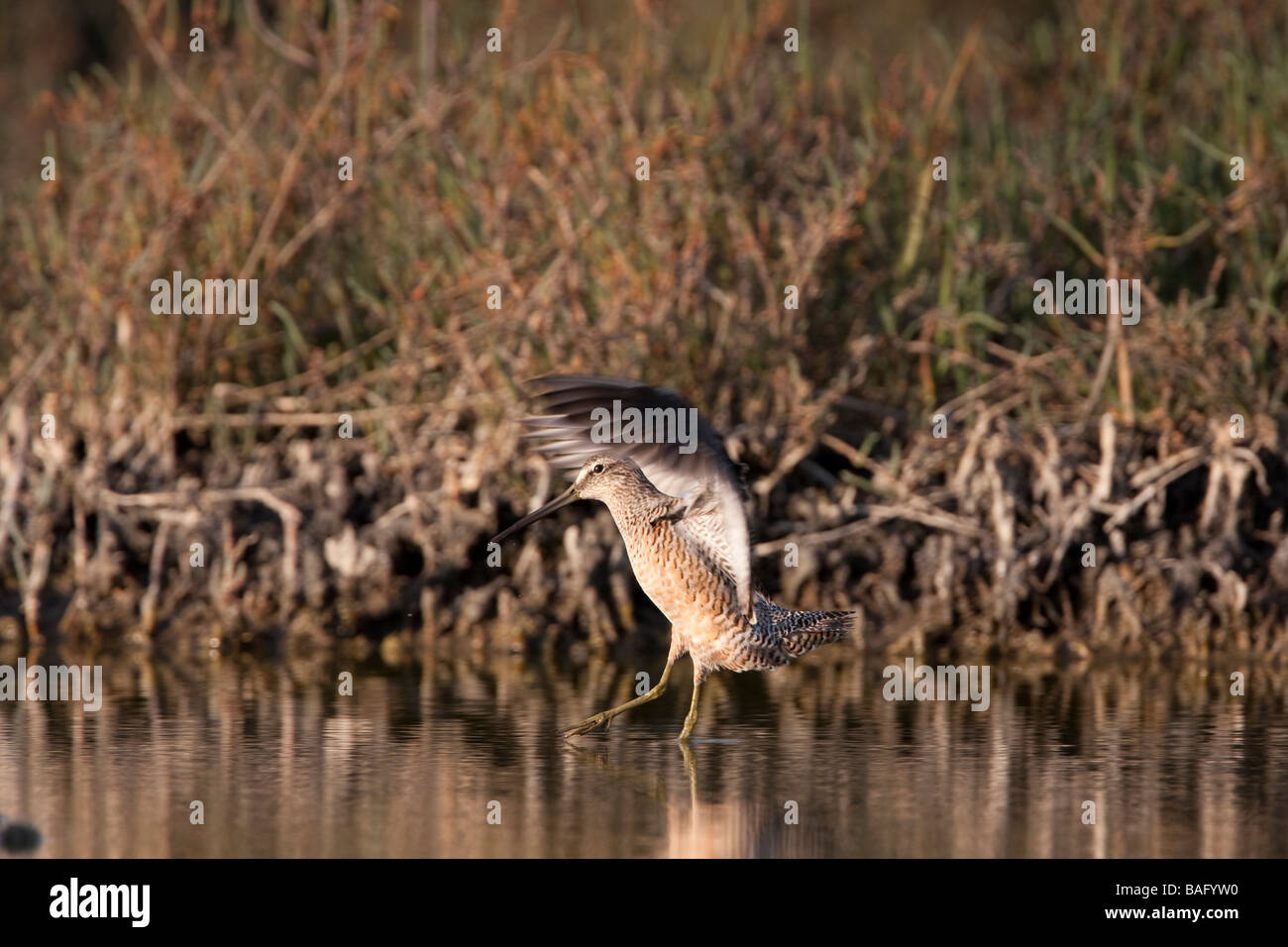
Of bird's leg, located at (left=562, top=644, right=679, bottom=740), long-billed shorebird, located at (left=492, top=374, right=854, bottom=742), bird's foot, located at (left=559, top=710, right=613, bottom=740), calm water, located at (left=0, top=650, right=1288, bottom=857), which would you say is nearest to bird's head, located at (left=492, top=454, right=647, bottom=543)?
long-billed shorebird, located at (left=492, top=374, right=854, bottom=742)

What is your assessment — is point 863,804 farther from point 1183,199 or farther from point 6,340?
point 6,340

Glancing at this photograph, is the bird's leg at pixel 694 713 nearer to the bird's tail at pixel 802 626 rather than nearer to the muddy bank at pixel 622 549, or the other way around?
the bird's tail at pixel 802 626

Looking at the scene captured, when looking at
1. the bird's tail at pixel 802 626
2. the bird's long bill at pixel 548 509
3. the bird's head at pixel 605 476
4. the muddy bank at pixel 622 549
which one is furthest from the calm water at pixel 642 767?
the bird's head at pixel 605 476

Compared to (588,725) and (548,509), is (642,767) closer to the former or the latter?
(588,725)

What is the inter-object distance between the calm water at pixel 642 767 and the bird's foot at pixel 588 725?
0.06m

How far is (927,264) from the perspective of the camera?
31.4 feet

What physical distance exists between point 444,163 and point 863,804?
497 cm

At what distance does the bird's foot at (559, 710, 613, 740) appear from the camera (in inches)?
276

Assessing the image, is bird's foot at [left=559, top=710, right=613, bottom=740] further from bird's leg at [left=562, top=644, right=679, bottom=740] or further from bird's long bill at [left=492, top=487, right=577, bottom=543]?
bird's long bill at [left=492, top=487, right=577, bottom=543]

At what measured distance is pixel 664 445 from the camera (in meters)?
6.68

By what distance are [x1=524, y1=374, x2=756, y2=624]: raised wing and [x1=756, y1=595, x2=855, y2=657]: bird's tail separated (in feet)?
0.41
